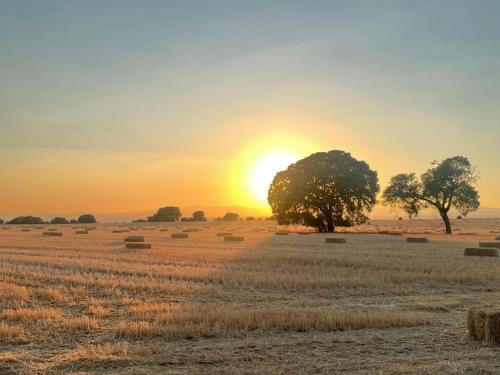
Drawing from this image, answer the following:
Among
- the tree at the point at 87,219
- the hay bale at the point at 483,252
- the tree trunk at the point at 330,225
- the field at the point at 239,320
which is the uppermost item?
the tree at the point at 87,219

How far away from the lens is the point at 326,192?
57531mm

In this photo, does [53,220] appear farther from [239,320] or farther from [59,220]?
[239,320]

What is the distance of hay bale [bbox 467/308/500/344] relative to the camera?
9.32m

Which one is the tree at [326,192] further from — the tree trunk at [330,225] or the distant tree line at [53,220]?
the distant tree line at [53,220]

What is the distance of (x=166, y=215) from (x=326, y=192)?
7139 centimetres

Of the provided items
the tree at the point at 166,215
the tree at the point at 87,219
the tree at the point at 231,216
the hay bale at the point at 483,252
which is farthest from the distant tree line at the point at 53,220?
the hay bale at the point at 483,252

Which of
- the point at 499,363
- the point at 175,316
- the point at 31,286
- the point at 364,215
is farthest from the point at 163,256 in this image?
the point at 364,215

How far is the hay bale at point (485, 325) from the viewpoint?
9.32m

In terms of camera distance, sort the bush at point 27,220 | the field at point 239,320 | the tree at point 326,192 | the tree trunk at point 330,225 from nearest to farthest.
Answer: the field at point 239,320 → the tree at point 326,192 → the tree trunk at point 330,225 → the bush at point 27,220

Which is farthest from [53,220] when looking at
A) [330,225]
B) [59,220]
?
[330,225]

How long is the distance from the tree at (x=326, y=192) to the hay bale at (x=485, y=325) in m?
47.6

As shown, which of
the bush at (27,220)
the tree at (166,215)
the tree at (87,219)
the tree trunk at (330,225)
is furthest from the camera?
the tree at (166,215)

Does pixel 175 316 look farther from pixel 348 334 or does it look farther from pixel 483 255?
pixel 483 255

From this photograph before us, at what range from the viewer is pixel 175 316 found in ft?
35.8
